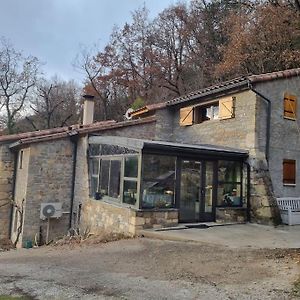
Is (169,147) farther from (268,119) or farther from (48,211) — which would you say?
(48,211)

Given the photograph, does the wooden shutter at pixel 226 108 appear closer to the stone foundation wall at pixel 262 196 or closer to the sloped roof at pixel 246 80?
the sloped roof at pixel 246 80

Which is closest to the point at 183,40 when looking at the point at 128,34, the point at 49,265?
the point at 128,34

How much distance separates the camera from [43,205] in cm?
1362

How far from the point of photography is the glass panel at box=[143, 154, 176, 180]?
411 inches

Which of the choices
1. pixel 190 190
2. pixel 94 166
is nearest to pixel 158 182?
pixel 190 190

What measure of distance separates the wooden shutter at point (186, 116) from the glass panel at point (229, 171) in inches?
148

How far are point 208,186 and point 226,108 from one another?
3.62 metres

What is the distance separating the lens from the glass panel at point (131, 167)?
34.9 ft

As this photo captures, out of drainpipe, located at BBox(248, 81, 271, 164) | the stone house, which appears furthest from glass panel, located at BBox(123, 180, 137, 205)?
drainpipe, located at BBox(248, 81, 271, 164)

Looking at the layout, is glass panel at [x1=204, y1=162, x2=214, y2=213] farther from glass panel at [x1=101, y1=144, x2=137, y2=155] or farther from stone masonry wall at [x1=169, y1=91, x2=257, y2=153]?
glass panel at [x1=101, y1=144, x2=137, y2=155]

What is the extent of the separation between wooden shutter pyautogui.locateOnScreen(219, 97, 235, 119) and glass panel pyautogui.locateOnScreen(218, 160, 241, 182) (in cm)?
208

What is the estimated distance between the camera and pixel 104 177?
42.7 ft

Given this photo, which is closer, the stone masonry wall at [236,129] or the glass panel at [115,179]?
the glass panel at [115,179]

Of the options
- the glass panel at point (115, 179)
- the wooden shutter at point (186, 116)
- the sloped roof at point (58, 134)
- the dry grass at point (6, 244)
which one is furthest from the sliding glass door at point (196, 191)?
the dry grass at point (6, 244)
